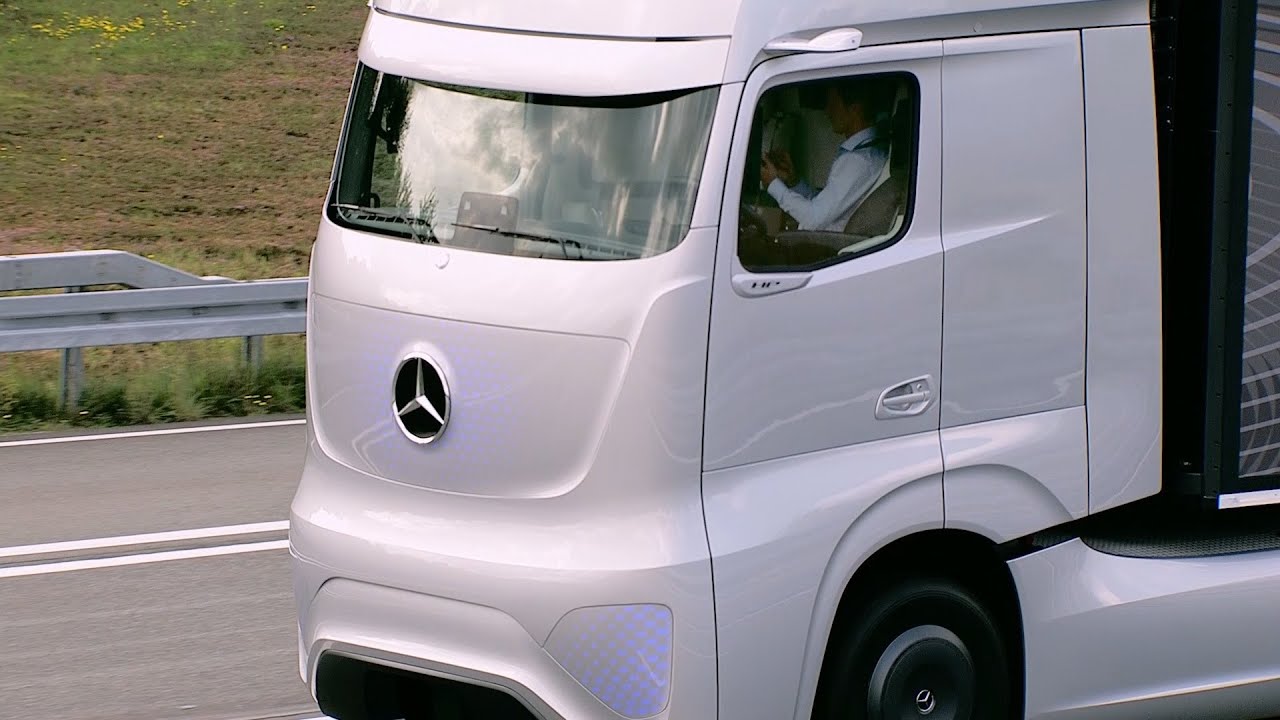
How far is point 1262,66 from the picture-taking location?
547 cm

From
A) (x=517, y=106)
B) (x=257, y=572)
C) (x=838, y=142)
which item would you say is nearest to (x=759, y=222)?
(x=838, y=142)

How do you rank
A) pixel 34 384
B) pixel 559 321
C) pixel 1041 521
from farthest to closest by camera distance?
pixel 34 384, pixel 1041 521, pixel 559 321

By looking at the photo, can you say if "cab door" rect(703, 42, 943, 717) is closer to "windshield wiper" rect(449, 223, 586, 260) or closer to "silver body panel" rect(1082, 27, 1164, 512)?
"windshield wiper" rect(449, 223, 586, 260)

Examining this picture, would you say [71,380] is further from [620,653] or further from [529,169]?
[620,653]

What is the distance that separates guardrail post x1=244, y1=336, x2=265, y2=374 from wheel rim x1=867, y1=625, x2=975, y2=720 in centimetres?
741

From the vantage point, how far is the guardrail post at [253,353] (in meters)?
12.0

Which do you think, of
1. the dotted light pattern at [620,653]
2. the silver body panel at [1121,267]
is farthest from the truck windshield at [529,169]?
the silver body panel at [1121,267]

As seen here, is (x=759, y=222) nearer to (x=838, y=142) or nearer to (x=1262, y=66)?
(x=838, y=142)

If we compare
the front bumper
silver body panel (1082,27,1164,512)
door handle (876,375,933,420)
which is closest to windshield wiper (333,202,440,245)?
the front bumper

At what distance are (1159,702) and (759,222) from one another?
6.52ft

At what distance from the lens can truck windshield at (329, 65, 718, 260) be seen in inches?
189

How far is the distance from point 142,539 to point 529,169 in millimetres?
4319

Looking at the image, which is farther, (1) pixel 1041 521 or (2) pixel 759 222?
(1) pixel 1041 521

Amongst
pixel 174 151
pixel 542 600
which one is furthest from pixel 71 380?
pixel 174 151
